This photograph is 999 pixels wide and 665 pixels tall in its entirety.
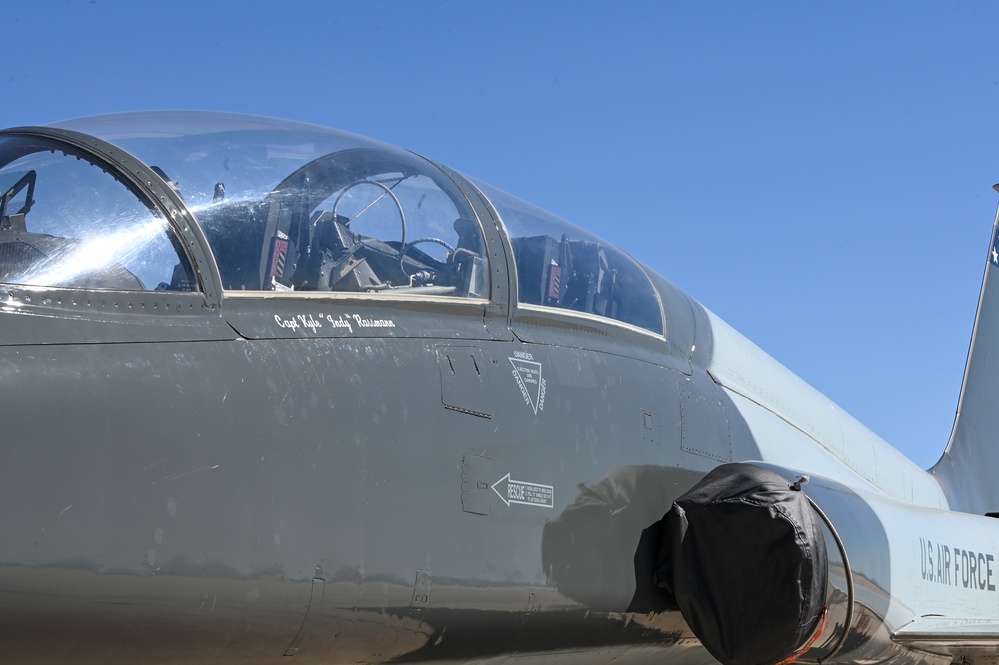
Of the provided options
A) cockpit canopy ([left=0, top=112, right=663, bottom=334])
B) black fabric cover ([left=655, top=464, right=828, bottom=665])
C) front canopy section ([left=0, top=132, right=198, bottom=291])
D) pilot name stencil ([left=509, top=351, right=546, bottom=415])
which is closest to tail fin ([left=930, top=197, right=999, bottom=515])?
black fabric cover ([left=655, top=464, right=828, bottom=665])

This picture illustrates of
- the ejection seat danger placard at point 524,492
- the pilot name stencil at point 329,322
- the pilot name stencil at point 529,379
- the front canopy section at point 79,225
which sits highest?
the front canopy section at point 79,225

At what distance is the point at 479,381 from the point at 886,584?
2.76 metres

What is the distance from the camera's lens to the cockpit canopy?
140 inches

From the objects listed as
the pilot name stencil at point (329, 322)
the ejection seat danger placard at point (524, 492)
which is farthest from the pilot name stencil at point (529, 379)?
the pilot name stencil at point (329, 322)

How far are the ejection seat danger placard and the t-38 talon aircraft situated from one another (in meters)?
0.01

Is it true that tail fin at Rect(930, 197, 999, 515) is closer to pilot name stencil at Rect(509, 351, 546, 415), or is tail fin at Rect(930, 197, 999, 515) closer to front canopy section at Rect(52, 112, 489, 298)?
pilot name stencil at Rect(509, 351, 546, 415)

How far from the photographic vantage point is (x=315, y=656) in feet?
12.0

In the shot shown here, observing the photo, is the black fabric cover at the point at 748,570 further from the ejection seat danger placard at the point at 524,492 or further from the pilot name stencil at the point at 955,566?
the pilot name stencil at the point at 955,566

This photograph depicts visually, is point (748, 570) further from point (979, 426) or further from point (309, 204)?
point (979, 426)

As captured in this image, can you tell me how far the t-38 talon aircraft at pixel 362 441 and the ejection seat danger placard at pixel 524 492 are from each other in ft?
0.04

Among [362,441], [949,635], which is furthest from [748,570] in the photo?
[949,635]

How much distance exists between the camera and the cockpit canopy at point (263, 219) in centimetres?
356

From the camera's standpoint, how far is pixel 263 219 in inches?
157

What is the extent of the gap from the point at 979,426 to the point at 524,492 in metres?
8.36
